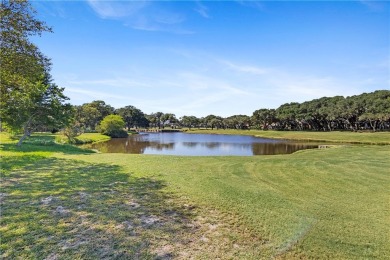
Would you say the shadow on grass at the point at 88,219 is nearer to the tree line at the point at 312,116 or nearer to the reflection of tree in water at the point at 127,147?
the reflection of tree in water at the point at 127,147

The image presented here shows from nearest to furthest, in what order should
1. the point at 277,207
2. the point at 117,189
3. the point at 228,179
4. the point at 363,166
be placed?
the point at 277,207 < the point at 117,189 < the point at 228,179 < the point at 363,166

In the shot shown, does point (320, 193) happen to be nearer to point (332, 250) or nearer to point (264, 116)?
point (332, 250)

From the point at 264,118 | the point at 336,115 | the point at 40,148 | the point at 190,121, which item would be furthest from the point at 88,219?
the point at 190,121

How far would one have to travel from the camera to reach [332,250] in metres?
4.88

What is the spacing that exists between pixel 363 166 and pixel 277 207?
988 centimetres

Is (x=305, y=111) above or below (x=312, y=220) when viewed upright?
above

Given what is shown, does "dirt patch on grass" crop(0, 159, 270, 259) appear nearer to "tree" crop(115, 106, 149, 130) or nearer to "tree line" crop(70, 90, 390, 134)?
"tree line" crop(70, 90, 390, 134)

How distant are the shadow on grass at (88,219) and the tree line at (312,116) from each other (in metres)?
61.0

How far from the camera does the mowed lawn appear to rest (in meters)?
4.65

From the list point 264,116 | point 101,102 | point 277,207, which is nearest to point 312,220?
point 277,207

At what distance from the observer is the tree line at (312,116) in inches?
3349

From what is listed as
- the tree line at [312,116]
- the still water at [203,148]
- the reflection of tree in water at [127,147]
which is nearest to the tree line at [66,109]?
the tree line at [312,116]

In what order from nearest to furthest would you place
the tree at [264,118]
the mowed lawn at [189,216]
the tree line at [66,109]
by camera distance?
the mowed lawn at [189,216], the tree line at [66,109], the tree at [264,118]

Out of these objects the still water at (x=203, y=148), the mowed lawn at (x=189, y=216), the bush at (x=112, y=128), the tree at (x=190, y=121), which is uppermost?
the tree at (x=190, y=121)
